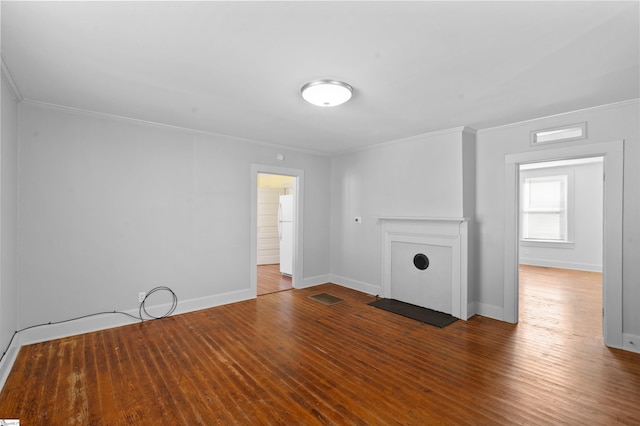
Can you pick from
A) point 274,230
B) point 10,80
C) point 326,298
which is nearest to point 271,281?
point 326,298

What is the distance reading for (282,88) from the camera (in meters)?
2.74

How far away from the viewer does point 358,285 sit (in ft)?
17.5

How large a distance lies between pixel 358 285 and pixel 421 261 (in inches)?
54.8

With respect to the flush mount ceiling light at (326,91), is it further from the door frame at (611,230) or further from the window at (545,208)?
the window at (545,208)

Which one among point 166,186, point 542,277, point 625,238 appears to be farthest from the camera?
point 542,277

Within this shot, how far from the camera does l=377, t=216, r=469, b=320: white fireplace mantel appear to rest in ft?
12.8

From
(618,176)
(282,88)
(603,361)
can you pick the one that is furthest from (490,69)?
(603,361)

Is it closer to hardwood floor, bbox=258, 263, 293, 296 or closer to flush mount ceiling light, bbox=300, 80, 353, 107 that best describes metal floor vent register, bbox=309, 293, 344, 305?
hardwood floor, bbox=258, 263, 293, 296

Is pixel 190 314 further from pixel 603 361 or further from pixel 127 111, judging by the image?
pixel 603 361

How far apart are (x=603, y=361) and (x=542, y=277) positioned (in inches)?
167

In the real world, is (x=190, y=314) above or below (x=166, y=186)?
below

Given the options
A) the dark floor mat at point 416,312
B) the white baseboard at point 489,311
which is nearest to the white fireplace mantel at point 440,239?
the dark floor mat at point 416,312

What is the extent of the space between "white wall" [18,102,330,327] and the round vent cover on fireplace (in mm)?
2611

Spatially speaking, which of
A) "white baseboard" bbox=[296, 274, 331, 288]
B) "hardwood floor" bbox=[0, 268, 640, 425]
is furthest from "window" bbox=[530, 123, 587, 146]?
"white baseboard" bbox=[296, 274, 331, 288]
